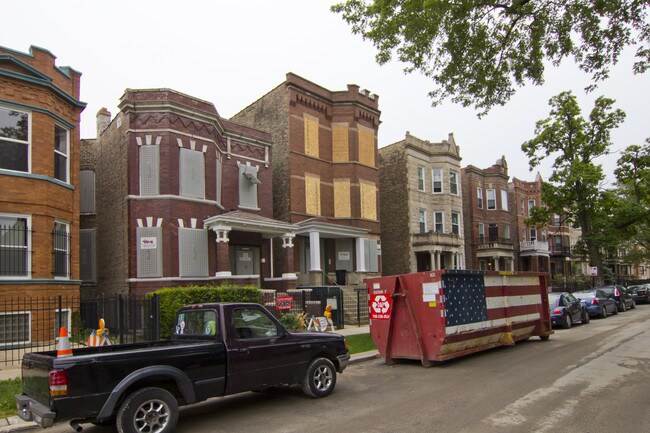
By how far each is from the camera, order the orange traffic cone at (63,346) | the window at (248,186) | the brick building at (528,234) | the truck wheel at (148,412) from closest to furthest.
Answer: the truck wheel at (148,412) → the orange traffic cone at (63,346) → the window at (248,186) → the brick building at (528,234)

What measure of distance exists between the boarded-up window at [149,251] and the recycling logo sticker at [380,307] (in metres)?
10.3

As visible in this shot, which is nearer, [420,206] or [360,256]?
[360,256]

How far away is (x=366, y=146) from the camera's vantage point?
30578 millimetres

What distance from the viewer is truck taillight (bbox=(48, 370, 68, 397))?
5375 mm

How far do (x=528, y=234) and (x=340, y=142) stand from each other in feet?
101

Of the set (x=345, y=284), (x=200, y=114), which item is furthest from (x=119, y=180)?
(x=345, y=284)

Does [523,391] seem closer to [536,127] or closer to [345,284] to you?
[345,284]

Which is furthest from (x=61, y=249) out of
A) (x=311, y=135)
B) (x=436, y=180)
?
(x=436, y=180)

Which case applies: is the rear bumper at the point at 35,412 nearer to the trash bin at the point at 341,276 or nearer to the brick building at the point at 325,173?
the brick building at the point at 325,173

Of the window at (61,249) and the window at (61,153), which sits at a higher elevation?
the window at (61,153)

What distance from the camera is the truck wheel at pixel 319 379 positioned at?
7.94 metres

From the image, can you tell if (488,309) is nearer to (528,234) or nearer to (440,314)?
(440,314)

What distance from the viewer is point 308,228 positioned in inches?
1010

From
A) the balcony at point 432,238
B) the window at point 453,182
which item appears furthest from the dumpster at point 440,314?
the window at point 453,182
